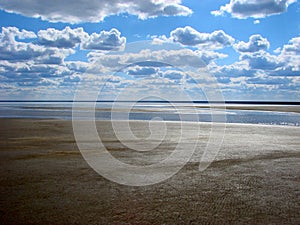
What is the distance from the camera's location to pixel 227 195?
6.82 metres

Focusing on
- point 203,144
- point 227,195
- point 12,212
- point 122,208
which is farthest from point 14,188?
point 203,144

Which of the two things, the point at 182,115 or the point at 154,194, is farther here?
the point at 182,115

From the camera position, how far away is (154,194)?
22.8 feet

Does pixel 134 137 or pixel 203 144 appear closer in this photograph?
pixel 203 144

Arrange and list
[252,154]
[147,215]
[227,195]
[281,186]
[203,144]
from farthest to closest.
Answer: [203,144] → [252,154] → [281,186] → [227,195] → [147,215]

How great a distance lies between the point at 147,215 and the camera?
564 centimetres

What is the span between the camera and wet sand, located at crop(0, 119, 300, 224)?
556 centimetres

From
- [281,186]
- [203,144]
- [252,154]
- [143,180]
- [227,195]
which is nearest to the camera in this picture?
[227,195]

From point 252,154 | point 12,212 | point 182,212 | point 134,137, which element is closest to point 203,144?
point 252,154

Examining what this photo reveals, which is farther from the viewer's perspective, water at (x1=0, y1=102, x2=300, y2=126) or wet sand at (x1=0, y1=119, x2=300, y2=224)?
water at (x1=0, y1=102, x2=300, y2=126)

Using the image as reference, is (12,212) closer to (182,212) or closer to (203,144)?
(182,212)

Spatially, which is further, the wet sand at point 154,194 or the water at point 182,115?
the water at point 182,115

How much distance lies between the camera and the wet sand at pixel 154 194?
5559 mm

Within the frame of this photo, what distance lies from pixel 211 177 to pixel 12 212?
4834 mm
